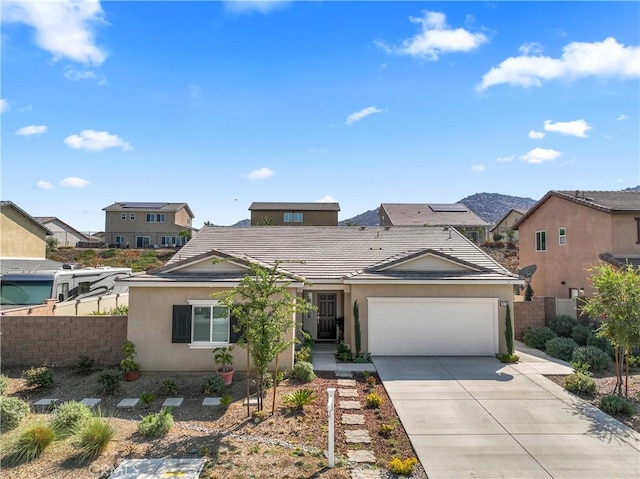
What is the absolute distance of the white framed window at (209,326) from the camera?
13.1 meters

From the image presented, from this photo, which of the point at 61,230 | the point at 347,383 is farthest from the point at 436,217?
the point at 61,230

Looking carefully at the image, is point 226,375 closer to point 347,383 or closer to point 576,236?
point 347,383

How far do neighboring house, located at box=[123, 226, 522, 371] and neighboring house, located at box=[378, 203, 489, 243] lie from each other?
3052cm

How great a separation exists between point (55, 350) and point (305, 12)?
14.1m

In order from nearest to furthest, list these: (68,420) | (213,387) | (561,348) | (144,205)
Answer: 1. (68,420)
2. (213,387)
3. (561,348)
4. (144,205)

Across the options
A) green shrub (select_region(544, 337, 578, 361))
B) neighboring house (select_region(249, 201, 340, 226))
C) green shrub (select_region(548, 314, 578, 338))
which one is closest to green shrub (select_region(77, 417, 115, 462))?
green shrub (select_region(544, 337, 578, 361))

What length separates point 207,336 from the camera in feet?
42.9

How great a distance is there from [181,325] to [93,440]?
5.48 m

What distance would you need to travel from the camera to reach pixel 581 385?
11.4 metres

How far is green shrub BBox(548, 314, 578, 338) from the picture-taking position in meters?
17.4

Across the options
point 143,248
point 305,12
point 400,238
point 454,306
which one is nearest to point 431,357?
point 454,306

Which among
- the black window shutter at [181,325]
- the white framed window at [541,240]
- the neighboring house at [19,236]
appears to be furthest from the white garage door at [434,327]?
the neighboring house at [19,236]

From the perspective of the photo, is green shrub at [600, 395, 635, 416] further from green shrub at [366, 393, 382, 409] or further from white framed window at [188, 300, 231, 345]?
white framed window at [188, 300, 231, 345]

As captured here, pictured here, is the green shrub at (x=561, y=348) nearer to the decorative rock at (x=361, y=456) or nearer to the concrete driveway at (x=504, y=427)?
the concrete driveway at (x=504, y=427)
